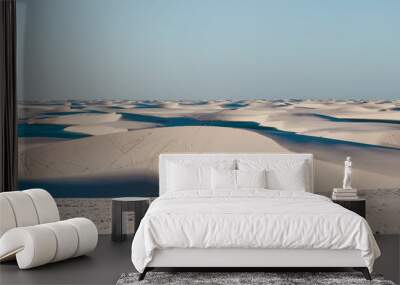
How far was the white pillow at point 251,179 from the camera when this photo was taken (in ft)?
23.4

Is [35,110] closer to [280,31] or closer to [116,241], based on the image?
[116,241]

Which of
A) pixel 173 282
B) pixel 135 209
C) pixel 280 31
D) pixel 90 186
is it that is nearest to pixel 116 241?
pixel 135 209

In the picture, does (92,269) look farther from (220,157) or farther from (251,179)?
(220,157)

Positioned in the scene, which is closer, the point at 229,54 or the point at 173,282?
the point at 173,282

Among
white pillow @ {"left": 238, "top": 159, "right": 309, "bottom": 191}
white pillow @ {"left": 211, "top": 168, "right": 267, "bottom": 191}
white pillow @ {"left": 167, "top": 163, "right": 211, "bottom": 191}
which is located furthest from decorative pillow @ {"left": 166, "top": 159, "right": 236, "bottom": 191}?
white pillow @ {"left": 238, "top": 159, "right": 309, "bottom": 191}

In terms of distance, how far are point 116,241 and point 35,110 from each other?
2028 millimetres

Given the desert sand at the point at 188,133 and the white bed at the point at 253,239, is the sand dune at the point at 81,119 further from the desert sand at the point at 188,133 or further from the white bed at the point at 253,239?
the white bed at the point at 253,239

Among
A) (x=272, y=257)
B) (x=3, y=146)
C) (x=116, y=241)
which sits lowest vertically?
(x=116, y=241)

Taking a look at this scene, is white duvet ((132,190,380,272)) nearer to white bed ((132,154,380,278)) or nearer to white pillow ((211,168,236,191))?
white bed ((132,154,380,278))

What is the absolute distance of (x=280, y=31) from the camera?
8.09 meters

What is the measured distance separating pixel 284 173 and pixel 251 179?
0.42 metres

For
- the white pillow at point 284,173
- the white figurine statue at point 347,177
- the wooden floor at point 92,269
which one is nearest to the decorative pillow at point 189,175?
the white pillow at point 284,173

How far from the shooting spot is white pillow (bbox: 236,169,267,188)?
23.4 ft

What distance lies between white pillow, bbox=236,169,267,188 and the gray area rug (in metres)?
1.79
